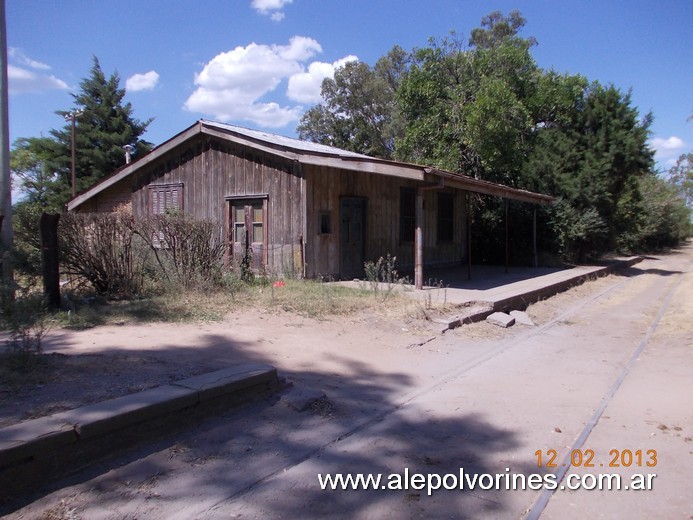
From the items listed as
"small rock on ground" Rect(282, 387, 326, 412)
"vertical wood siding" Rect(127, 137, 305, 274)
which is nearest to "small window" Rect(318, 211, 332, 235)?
"vertical wood siding" Rect(127, 137, 305, 274)

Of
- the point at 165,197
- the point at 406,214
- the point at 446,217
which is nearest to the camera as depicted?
the point at 165,197

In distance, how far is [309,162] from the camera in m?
11.1

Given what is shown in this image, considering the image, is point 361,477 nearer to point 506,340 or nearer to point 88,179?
point 506,340

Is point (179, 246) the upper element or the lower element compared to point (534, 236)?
lower

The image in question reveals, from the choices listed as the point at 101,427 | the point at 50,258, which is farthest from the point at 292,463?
the point at 50,258

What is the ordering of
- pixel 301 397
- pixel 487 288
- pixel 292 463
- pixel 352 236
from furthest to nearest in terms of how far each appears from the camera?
pixel 352 236 < pixel 487 288 < pixel 301 397 < pixel 292 463

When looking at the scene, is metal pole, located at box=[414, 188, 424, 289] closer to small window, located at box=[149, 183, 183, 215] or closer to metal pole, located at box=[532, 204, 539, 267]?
small window, located at box=[149, 183, 183, 215]

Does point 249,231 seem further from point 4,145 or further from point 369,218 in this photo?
point 4,145

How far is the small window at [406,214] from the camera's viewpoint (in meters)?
14.8

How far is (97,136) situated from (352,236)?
95.4 ft

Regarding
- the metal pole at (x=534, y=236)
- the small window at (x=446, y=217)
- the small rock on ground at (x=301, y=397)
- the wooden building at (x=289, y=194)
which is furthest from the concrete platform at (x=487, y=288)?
the small rock on ground at (x=301, y=397)

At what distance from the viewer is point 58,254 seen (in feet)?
26.3

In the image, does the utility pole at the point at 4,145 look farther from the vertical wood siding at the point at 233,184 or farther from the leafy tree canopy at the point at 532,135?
the leafy tree canopy at the point at 532,135

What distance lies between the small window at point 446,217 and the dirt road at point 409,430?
9068 millimetres
